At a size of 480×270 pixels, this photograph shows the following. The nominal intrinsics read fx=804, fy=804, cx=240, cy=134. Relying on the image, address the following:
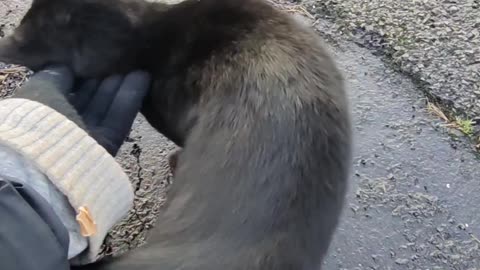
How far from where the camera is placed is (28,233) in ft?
3.93

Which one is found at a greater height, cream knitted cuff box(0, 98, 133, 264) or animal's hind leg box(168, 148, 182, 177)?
cream knitted cuff box(0, 98, 133, 264)

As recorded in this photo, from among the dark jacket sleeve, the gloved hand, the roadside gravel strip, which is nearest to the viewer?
the dark jacket sleeve

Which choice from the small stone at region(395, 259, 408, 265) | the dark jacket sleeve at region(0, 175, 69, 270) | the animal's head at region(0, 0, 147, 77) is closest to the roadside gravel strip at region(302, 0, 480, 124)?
the small stone at region(395, 259, 408, 265)

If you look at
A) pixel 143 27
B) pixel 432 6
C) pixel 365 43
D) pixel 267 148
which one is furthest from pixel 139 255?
pixel 432 6

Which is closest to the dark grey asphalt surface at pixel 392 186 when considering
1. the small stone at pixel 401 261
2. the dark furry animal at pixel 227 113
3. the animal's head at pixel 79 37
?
the small stone at pixel 401 261

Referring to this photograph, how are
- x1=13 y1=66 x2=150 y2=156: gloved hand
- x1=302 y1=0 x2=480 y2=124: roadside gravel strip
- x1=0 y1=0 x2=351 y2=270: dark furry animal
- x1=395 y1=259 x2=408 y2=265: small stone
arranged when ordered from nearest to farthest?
1. x1=0 y1=0 x2=351 y2=270: dark furry animal
2. x1=13 y1=66 x2=150 y2=156: gloved hand
3. x1=395 y1=259 x2=408 y2=265: small stone
4. x1=302 y1=0 x2=480 y2=124: roadside gravel strip

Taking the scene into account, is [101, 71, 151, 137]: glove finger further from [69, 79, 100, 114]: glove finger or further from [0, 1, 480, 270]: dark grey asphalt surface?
[0, 1, 480, 270]: dark grey asphalt surface

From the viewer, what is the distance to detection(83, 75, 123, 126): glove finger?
5.32 ft

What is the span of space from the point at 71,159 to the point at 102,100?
0.94 feet

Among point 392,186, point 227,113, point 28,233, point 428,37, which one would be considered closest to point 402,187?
point 392,186

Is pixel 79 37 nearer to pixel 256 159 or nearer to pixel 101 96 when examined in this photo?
pixel 101 96

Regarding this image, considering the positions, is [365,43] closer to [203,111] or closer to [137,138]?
[137,138]

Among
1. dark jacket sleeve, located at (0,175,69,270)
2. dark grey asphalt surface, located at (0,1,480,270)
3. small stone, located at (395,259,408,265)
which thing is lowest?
small stone, located at (395,259,408,265)

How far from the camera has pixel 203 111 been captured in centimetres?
145
